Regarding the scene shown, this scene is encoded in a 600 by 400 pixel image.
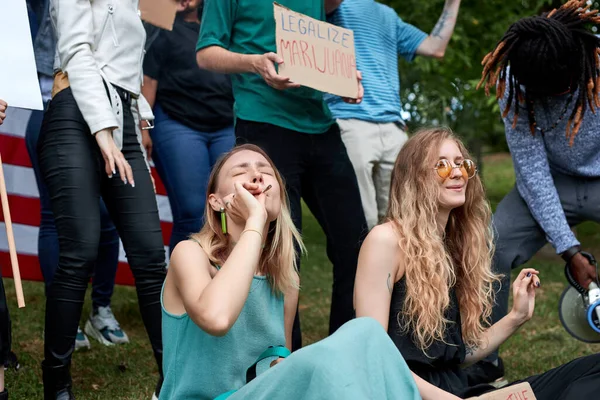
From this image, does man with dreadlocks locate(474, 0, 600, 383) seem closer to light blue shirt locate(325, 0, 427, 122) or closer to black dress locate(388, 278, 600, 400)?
light blue shirt locate(325, 0, 427, 122)

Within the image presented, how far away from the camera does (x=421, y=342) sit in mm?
2928

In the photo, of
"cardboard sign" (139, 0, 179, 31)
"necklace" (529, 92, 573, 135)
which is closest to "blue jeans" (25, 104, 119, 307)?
"cardboard sign" (139, 0, 179, 31)

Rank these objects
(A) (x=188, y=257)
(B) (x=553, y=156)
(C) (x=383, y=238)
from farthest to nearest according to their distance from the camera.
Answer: (B) (x=553, y=156)
(C) (x=383, y=238)
(A) (x=188, y=257)

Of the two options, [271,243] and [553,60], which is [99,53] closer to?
[271,243]

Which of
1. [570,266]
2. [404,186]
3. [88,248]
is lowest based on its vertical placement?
[570,266]

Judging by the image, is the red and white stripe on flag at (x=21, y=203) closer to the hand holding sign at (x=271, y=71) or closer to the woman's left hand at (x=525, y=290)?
the hand holding sign at (x=271, y=71)

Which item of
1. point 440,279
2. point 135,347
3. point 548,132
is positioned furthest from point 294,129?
point 135,347

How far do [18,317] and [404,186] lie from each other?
3.03m

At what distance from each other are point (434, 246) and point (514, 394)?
2.01ft

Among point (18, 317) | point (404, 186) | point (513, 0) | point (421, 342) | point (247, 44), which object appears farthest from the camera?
point (513, 0)

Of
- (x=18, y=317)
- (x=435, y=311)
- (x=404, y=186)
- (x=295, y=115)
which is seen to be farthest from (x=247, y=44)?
(x=18, y=317)

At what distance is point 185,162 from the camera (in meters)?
4.40

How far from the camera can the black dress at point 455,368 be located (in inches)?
116

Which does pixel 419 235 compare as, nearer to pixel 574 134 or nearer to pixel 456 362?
pixel 456 362
